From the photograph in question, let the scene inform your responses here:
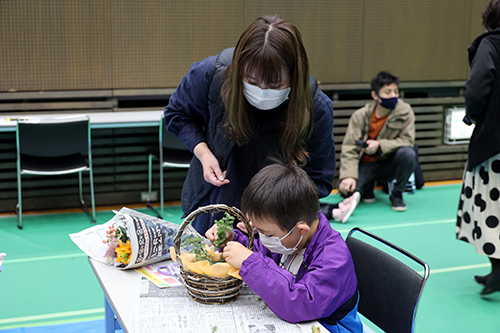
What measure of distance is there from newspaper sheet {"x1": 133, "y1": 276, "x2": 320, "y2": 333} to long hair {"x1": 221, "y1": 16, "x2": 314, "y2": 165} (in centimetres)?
52

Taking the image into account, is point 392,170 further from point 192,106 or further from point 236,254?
point 236,254

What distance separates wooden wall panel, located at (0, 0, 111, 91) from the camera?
480cm

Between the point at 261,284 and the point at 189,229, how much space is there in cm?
41

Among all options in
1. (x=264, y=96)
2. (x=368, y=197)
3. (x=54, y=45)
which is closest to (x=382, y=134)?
(x=368, y=197)

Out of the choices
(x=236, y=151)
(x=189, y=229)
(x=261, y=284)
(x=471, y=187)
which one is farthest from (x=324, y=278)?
(x=471, y=187)

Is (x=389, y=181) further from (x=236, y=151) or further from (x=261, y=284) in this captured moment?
(x=261, y=284)

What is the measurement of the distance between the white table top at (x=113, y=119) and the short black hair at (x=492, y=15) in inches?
108

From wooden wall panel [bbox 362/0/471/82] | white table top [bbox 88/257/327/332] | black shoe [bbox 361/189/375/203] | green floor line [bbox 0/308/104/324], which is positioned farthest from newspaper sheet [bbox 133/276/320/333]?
wooden wall panel [bbox 362/0/471/82]

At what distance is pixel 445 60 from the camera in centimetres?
614

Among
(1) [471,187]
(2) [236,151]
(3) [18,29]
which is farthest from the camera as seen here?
(3) [18,29]

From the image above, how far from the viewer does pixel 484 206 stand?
3125 mm

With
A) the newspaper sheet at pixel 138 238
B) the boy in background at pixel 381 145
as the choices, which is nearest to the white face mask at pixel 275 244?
the newspaper sheet at pixel 138 238

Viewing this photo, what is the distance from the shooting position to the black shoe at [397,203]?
512 cm

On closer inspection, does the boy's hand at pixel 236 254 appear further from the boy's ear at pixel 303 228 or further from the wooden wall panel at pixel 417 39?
the wooden wall panel at pixel 417 39
